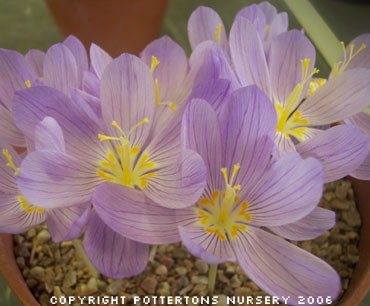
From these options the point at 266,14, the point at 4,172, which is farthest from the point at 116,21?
the point at 4,172

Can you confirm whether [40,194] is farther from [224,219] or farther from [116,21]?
[116,21]

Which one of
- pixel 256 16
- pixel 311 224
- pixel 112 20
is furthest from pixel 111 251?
pixel 112 20

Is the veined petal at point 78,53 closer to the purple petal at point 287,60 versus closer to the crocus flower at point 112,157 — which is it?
the crocus flower at point 112,157

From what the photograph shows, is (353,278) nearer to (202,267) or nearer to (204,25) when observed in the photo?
(202,267)

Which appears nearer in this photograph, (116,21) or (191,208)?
(191,208)

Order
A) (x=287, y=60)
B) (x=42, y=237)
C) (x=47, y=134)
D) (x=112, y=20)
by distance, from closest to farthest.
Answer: (x=47, y=134) < (x=287, y=60) < (x=42, y=237) < (x=112, y=20)

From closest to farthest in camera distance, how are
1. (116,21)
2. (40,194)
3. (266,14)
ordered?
(40,194)
(266,14)
(116,21)

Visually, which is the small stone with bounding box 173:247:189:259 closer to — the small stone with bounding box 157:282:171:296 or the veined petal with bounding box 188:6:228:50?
the small stone with bounding box 157:282:171:296

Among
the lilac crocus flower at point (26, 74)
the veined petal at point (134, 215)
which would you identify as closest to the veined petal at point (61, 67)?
the lilac crocus flower at point (26, 74)
